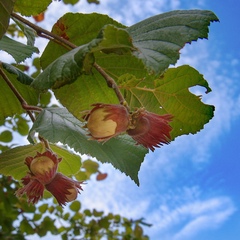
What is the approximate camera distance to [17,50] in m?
0.85

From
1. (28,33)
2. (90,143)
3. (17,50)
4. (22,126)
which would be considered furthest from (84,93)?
(22,126)

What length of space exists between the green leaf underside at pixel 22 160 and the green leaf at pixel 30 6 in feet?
0.95

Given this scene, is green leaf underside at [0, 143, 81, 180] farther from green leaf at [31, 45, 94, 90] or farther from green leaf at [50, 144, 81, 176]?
green leaf at [31, 45, 94, 90]

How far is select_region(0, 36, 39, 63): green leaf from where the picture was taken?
2.70 ft

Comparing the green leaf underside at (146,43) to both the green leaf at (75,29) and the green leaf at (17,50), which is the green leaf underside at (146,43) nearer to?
the green leaf at (75,29)

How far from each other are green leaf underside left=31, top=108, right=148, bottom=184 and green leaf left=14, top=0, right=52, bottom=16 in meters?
0.25

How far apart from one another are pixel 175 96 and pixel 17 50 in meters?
0.34

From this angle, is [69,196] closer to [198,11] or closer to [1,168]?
[1,168]

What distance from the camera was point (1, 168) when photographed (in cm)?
88

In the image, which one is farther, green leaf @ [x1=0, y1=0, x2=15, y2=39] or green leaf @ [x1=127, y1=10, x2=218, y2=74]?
green leaf @ [x1=0, y1=0, x2=15, y2=39]

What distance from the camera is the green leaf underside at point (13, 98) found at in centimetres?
95

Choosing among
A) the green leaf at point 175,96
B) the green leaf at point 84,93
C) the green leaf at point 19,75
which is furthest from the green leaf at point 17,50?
the green leaf at point 175,96

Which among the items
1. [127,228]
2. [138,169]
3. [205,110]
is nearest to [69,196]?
[138,169]

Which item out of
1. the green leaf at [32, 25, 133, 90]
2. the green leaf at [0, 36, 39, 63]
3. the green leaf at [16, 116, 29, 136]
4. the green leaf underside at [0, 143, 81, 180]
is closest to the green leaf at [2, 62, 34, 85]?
the green leaf at [0, 36, 39, 63]
